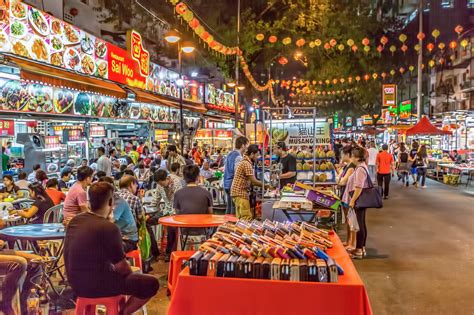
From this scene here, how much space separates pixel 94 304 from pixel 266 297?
1.53 metres

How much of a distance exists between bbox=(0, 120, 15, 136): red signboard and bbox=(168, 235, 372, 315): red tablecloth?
10026 millimetres

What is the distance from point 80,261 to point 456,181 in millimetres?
19893

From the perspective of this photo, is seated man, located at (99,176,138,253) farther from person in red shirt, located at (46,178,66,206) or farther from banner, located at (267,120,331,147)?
banner, located at (267,120,331,147)

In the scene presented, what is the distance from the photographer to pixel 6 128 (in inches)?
497

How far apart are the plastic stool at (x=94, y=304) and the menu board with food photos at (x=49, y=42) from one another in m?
7.65

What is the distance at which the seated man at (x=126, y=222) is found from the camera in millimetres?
6329

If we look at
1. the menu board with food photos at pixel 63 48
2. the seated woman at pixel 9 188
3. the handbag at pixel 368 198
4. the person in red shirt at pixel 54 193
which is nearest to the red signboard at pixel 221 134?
the menu board with food photos at pixel 63 48

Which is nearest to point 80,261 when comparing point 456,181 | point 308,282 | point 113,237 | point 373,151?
point 113,237

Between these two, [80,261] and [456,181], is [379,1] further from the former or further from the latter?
[80,261]

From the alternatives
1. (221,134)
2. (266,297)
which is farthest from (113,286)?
(221,134)

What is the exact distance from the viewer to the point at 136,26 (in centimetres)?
2598

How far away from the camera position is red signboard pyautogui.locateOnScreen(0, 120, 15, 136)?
12.4 metres

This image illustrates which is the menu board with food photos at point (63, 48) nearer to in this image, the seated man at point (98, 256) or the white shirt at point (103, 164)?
the white shirt at point (103, 164)

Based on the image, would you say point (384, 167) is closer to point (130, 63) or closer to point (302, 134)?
point (302, 134)
